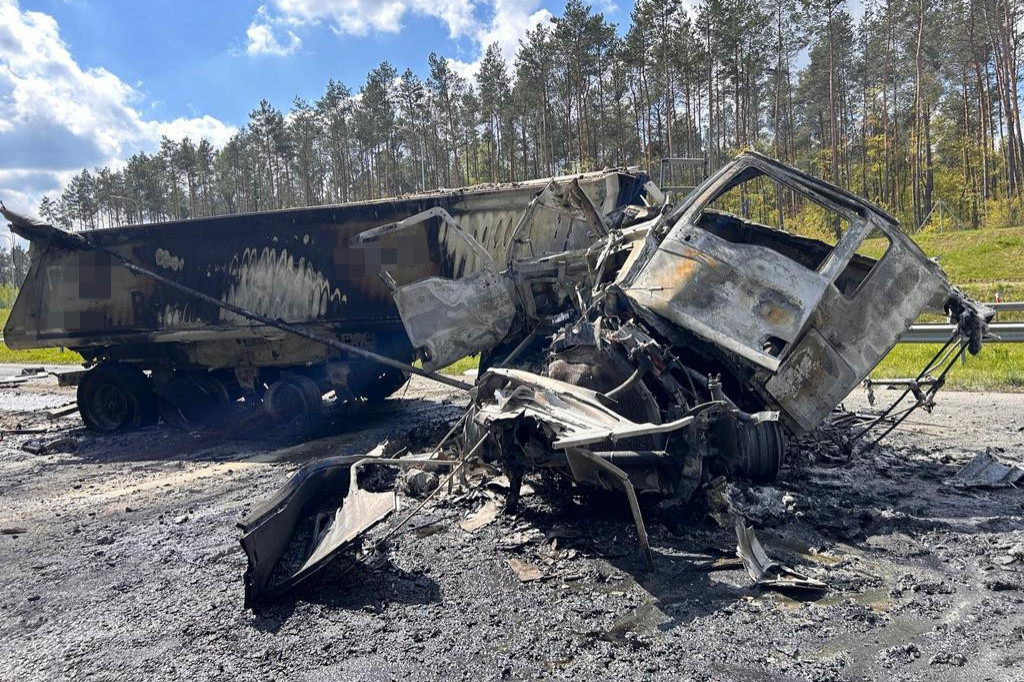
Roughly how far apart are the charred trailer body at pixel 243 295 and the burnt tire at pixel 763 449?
3729mm

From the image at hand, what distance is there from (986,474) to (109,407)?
33.6ft

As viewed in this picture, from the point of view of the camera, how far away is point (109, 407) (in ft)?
32.2

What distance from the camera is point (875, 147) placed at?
3275 centimetres

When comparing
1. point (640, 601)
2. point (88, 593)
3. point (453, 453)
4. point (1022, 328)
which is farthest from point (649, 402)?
point (1022, 328)

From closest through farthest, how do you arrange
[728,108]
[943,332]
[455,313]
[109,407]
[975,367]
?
[455,313], [975,367], [943,332], [109,407], [728,108]

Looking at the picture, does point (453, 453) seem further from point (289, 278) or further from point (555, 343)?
point (289, 278)

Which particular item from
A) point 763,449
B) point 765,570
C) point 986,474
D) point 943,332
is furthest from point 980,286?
point 765,570

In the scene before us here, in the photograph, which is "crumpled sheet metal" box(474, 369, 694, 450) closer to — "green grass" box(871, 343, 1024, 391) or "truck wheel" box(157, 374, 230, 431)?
"truck wheel" box(157, 374, 230, 431)

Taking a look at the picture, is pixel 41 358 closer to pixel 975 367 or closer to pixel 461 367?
pixel 461 367

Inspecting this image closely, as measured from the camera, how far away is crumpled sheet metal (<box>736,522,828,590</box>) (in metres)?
3.29

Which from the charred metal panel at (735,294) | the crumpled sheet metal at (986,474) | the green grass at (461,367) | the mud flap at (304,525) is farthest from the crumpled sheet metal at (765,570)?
the green grass at (461,367)

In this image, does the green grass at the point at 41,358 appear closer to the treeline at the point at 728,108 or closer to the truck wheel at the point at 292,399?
the truck wheel at the point at 292,399

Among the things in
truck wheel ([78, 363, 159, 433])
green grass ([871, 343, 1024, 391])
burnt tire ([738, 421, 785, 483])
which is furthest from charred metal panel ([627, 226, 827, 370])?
truck wheel ([78, 363, 159, 433])

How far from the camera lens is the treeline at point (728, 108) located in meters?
28.0
